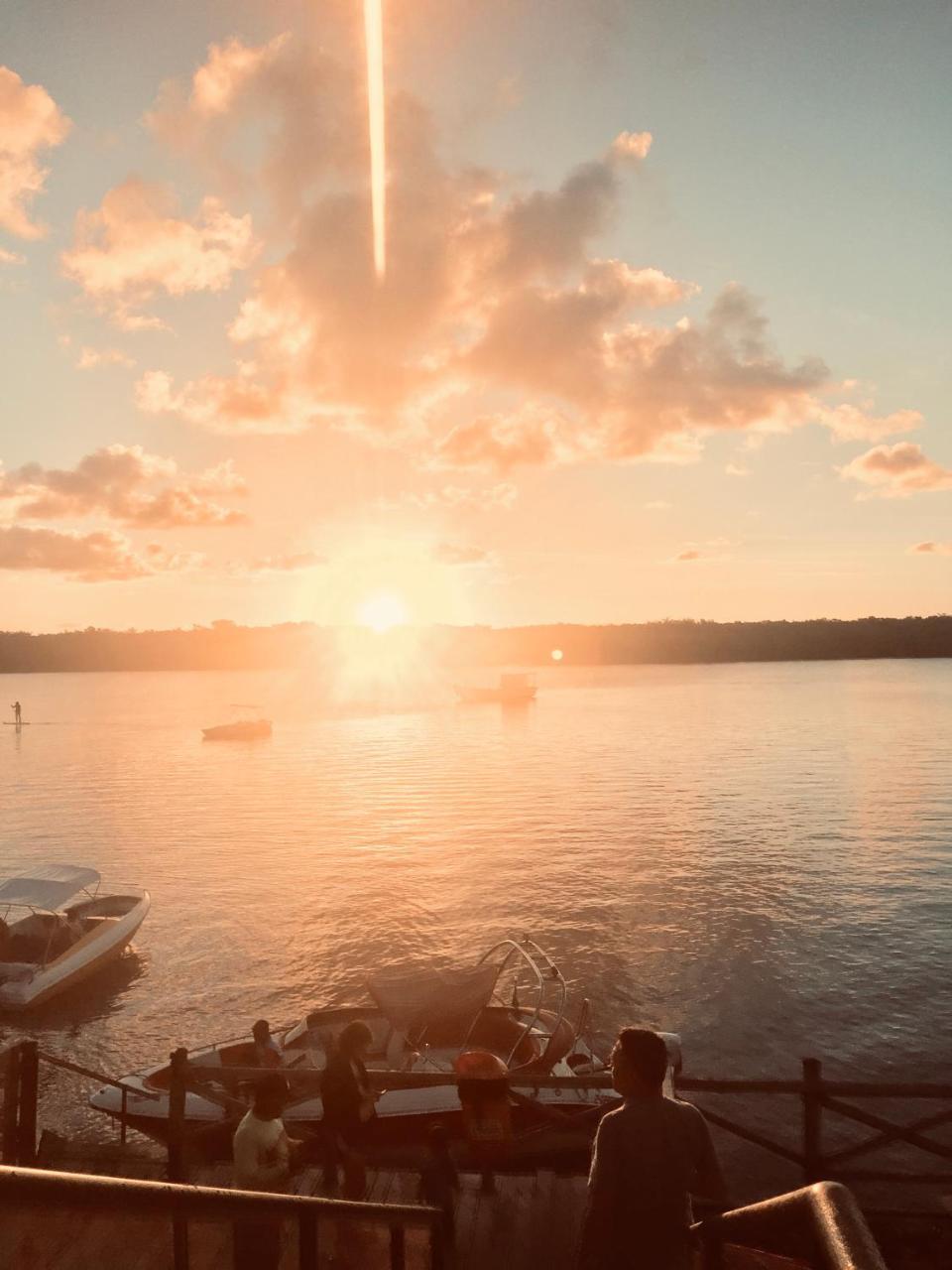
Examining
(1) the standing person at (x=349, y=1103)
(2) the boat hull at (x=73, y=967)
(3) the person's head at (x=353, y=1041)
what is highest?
(3) the person's head at (x=353, y=1041)

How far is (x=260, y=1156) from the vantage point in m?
8.59

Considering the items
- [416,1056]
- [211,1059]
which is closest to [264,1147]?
[416,1056]

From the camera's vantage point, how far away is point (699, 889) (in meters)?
44.0

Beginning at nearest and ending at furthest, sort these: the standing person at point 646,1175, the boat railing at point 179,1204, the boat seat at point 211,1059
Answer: the boat railing at point 179,1204 → the standing person at point 646,1175 → the boat seat at point 211,1059

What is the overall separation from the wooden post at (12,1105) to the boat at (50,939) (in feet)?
69.1

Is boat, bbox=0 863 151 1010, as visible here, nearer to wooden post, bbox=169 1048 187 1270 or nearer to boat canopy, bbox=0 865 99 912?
boat canopy, bbox=0 865 99 912

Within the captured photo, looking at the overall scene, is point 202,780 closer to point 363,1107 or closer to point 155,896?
point 155,896

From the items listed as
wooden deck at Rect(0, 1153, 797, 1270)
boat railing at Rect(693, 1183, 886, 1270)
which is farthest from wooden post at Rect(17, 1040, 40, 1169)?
boat railing at Rect(693, 1183, 886, 1270)

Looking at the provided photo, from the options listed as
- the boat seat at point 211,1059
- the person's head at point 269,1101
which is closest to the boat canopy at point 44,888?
the boat seat at point 211,1059

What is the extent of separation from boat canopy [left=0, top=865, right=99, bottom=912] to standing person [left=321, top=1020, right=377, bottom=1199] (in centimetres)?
2574

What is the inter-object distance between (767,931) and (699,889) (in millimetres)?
6941

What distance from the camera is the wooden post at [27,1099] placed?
438 inches

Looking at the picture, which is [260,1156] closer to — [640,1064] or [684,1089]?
[640,1064]

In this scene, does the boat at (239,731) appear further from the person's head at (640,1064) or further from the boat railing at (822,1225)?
the boat railing at (822,1225)
